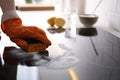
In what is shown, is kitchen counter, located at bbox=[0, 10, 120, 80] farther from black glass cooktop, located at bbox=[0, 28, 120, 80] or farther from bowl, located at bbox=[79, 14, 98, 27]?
bowl, located at bbox=[79, 14, 98, 27]

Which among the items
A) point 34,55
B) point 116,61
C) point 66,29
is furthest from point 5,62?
point 66,29

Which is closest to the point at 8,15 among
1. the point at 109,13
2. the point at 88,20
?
the point at 88,20

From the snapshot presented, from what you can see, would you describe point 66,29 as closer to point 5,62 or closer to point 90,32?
point 90,32

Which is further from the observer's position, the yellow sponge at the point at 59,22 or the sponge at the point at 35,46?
the yellow sponge at the point at 59,22

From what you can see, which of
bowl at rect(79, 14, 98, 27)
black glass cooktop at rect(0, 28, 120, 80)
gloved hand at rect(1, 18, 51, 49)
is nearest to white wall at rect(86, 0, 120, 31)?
bowl at rect(79, 14, 98, 27)

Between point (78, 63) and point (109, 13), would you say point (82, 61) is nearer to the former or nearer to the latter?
point (78, 63)

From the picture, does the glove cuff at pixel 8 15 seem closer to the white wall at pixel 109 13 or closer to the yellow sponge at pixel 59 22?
the yellow sponge at pixel 59 22

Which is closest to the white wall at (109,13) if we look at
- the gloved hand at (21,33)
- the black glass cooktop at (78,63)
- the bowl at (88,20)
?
the bowl at (88,20)
